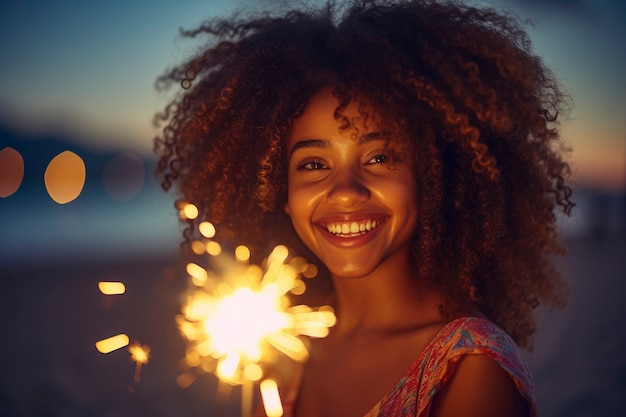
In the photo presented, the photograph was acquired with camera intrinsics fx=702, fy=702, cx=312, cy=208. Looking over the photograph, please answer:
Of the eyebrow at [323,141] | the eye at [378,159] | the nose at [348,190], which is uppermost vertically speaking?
the eyebrow at [323,141]

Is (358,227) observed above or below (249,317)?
above

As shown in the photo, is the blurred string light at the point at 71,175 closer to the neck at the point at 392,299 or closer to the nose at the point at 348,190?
the neck at the point at 392,299

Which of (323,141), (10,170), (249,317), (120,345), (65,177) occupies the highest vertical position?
(10,170)

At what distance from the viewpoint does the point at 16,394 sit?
8242 mm

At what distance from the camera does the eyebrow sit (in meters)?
2.91

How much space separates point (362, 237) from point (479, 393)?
81 centimetres

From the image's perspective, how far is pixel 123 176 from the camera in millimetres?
27531

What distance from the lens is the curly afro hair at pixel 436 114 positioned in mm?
2898

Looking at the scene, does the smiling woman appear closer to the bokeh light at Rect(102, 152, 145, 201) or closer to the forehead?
the forehead

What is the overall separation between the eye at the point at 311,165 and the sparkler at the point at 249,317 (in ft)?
1.91

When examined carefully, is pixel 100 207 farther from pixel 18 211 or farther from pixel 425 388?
pixel 425 388

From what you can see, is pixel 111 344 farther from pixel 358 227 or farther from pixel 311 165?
pixel 358 227

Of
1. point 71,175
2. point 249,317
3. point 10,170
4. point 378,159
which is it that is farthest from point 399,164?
point 10,170

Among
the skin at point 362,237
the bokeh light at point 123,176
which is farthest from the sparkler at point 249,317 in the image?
the bokeh light at point 123,176
